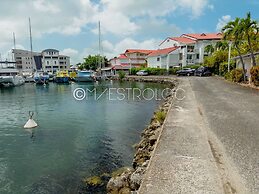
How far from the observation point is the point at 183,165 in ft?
16.3

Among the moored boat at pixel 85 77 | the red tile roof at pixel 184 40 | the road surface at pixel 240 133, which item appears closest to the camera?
the road surface at pixel 240 133

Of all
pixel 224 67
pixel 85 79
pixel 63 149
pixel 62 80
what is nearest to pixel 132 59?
pixel 85 79

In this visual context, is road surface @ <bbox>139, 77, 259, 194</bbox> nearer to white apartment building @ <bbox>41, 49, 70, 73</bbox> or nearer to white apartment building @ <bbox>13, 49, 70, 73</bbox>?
white apartment building @ <bbox>41, 49, 70, 73</bbox>

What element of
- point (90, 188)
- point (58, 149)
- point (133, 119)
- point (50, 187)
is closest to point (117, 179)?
point (90, 188)

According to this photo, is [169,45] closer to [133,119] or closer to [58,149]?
[133,119]

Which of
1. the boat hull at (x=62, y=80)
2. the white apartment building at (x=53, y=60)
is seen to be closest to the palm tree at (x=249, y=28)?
the boat hull at (x=62, y=80)

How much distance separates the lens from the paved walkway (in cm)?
408

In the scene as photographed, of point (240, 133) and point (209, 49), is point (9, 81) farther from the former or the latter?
point (240, 133)

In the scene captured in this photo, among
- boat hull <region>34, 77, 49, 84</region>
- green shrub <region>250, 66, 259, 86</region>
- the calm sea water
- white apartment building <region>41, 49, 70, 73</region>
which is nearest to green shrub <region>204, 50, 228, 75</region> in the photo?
green shrub <region>250, 66, 259, 86</region>

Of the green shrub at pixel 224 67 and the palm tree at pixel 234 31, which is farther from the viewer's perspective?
the green shrub at pixel 224 67

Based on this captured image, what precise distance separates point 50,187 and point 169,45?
62.4m

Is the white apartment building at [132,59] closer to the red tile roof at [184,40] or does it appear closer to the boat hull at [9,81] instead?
the red tile roof at [184,40]

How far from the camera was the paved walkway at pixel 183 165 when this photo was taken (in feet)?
13.4

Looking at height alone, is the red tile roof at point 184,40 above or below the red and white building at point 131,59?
above
